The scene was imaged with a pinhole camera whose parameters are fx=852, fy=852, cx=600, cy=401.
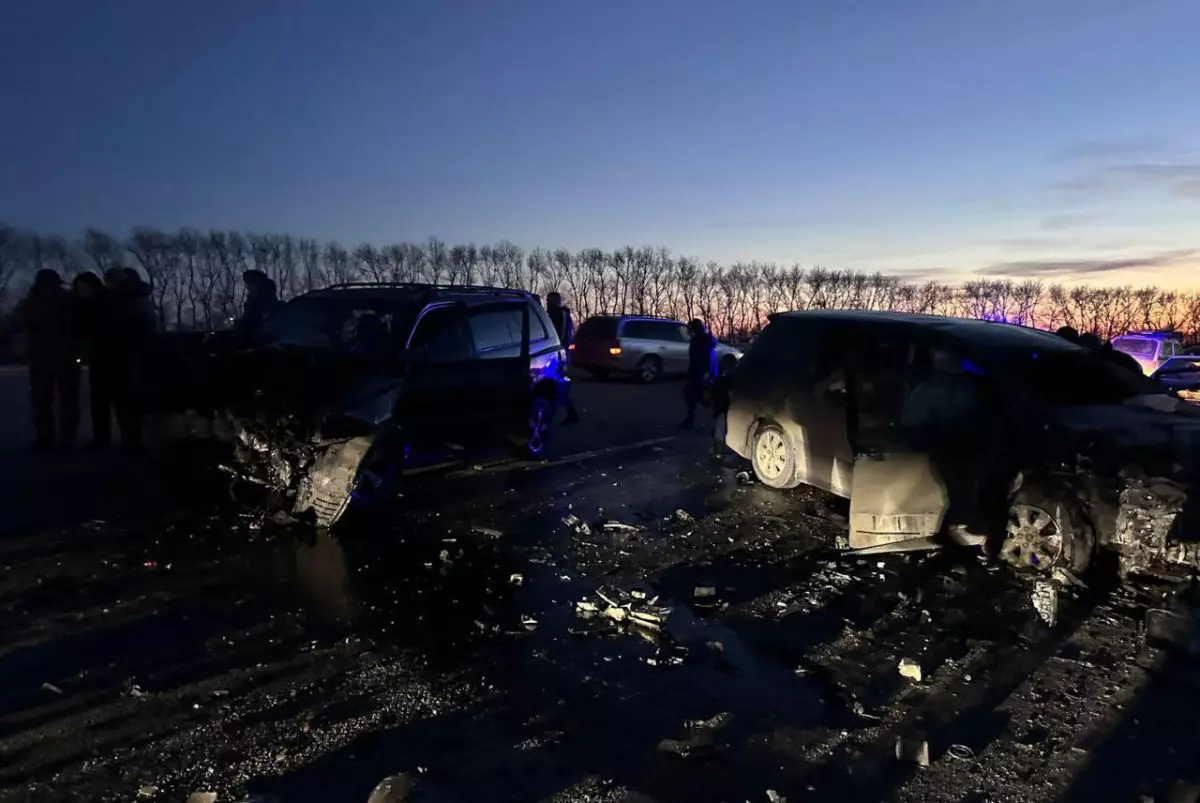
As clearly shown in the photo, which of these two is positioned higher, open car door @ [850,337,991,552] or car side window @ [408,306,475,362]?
car side window @ [408,306,475,362]

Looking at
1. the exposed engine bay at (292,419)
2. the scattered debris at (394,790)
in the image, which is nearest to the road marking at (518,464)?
the exposed engine bay at (292,419)

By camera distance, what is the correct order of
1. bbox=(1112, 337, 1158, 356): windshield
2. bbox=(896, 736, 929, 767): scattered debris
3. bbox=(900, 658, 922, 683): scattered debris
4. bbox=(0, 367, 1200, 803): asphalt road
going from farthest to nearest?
bbox=(1112, 337, 1158, 356): windshield, bbox=(900, 658, 922, 683): scattered debris, bbox=(896, 736, 929, 767): scattered debris, bbox=(0, 367, 1200, 803): asphalt road

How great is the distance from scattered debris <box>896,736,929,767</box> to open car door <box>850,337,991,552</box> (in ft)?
8.33

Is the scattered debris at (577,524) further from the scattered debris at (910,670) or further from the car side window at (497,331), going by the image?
the scattered debris at (910,670)

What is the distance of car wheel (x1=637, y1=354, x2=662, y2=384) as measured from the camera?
23438 mm

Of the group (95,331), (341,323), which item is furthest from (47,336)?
(341,323)

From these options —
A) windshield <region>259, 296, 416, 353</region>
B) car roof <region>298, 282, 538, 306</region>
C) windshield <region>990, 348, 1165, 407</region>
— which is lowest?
windshield <region>990, 348, 1165, 407</region>

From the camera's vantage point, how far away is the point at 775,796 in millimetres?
3201

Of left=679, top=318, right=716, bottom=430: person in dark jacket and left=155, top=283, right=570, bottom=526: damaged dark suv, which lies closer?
left=155, top=283, right=570, bottom=526: damaged dark suv

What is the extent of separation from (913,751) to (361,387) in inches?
195

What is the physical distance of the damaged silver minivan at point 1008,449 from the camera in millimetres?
5449

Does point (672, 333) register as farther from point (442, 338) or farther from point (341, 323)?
point (341, 323)

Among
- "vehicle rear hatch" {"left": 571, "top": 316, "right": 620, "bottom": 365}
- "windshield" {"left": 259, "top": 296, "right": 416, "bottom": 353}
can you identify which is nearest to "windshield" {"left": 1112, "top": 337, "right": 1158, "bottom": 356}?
"vehicle rear hatch" {"left": 571, "top": 316, "right": 620, "bottom": 365}

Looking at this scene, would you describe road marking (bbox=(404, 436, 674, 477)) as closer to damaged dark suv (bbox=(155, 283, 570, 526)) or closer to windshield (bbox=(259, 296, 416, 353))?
damaged dark suv (bbox=(155, 283, 570, 526))
